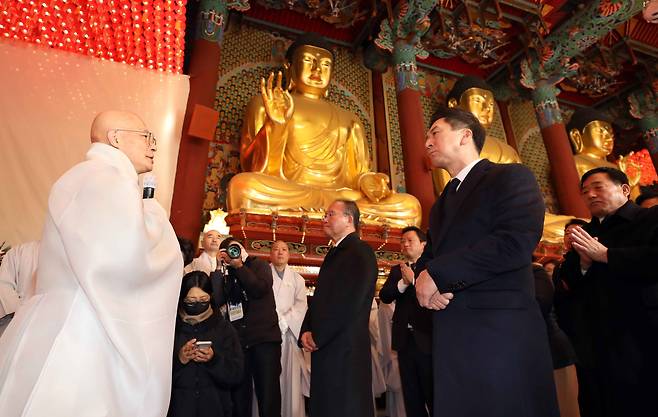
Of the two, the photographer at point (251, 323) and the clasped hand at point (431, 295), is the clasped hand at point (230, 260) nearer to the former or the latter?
the photographer at point (251, 323)

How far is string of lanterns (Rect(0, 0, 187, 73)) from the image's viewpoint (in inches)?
116

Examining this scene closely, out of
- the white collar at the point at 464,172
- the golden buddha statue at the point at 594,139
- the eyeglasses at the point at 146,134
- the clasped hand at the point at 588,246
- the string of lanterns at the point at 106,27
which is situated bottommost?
the clasped hand at the point at 588,246

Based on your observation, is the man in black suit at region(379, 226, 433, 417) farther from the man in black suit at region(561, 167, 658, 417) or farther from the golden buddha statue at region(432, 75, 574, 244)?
the golden buddha statue at region(432, 75, 574, 244)

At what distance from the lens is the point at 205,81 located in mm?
4605

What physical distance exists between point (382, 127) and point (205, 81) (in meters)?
2.89

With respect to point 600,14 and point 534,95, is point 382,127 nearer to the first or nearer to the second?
point 534,95

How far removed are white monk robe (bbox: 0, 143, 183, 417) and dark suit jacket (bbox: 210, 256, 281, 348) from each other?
3.15 ft

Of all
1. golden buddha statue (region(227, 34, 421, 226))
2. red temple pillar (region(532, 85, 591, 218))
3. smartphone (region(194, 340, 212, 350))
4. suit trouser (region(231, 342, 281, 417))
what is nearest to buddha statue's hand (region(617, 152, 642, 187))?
red temple pillar (region(532, 85, 591, 218))

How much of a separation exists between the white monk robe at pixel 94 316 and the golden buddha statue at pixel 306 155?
2856 millimetres

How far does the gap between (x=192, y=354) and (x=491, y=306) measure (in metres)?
1.18

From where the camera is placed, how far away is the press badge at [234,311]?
2109 millimetres

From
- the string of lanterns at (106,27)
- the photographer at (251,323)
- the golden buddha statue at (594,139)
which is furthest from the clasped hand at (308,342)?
the golden buddha statue at (594,139)

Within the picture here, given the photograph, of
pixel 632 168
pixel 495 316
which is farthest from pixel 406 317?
pixel 632 168

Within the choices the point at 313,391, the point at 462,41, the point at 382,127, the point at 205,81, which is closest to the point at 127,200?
the point at 313,391
